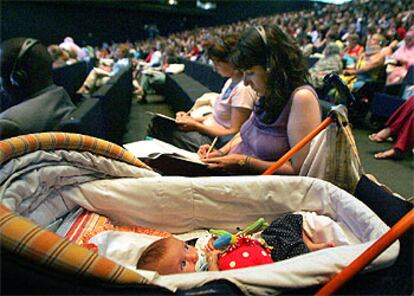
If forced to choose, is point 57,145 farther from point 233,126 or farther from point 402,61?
point 402,61

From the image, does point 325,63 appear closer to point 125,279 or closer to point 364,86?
point 364,86

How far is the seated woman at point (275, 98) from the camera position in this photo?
4.77 ft

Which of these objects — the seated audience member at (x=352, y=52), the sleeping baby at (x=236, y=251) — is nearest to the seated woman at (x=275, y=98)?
the sleeping baby at (x=236, y=251)

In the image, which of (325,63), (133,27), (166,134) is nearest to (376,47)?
(325,63)

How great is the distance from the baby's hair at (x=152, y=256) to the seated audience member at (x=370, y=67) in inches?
149

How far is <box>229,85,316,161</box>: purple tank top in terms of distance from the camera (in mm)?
1537

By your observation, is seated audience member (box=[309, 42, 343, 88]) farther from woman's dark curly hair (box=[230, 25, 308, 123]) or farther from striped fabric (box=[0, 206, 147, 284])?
striped fabric (box=[0, 206, 147, 284])

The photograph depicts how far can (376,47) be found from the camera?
4.23m

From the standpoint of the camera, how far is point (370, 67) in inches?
161

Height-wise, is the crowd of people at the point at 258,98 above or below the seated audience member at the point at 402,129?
above

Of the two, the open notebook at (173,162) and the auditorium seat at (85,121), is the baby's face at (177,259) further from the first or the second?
the auditorium seat at (85,121)

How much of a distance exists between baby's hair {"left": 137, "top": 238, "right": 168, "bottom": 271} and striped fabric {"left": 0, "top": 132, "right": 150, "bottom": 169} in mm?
444

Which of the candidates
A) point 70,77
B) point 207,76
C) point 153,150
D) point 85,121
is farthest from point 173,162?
point 70,77

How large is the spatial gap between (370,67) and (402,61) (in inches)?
22.3
